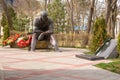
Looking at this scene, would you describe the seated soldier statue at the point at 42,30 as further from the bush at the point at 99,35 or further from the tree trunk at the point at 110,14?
the tree trunk at the point at 110,14

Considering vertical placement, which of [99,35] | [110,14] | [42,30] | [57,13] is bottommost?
[99,35]

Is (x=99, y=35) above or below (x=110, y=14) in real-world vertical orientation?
below

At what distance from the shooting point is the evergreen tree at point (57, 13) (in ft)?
136

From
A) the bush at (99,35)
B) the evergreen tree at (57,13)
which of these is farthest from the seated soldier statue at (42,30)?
the evergreen tree at (57,13)

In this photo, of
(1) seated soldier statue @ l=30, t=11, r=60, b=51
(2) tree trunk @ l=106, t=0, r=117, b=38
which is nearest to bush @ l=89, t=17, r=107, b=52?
(1) seated soldier statue @ l=30, t=11, r=60, b=51

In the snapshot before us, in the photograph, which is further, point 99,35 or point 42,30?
point 42,30

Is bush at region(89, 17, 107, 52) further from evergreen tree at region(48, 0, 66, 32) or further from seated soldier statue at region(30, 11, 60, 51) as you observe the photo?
evergreen tree at region(48, 0, 66, 32)

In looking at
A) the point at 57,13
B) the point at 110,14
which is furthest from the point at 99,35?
the point at 57,13

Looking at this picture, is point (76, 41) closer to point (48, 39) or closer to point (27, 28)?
point (48, 39)

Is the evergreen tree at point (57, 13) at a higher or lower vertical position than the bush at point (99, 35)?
higher

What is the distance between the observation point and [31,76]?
7848 millimetres

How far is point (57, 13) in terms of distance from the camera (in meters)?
41.2

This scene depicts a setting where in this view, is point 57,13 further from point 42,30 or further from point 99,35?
point 99,35

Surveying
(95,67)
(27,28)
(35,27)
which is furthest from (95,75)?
(27,28)
